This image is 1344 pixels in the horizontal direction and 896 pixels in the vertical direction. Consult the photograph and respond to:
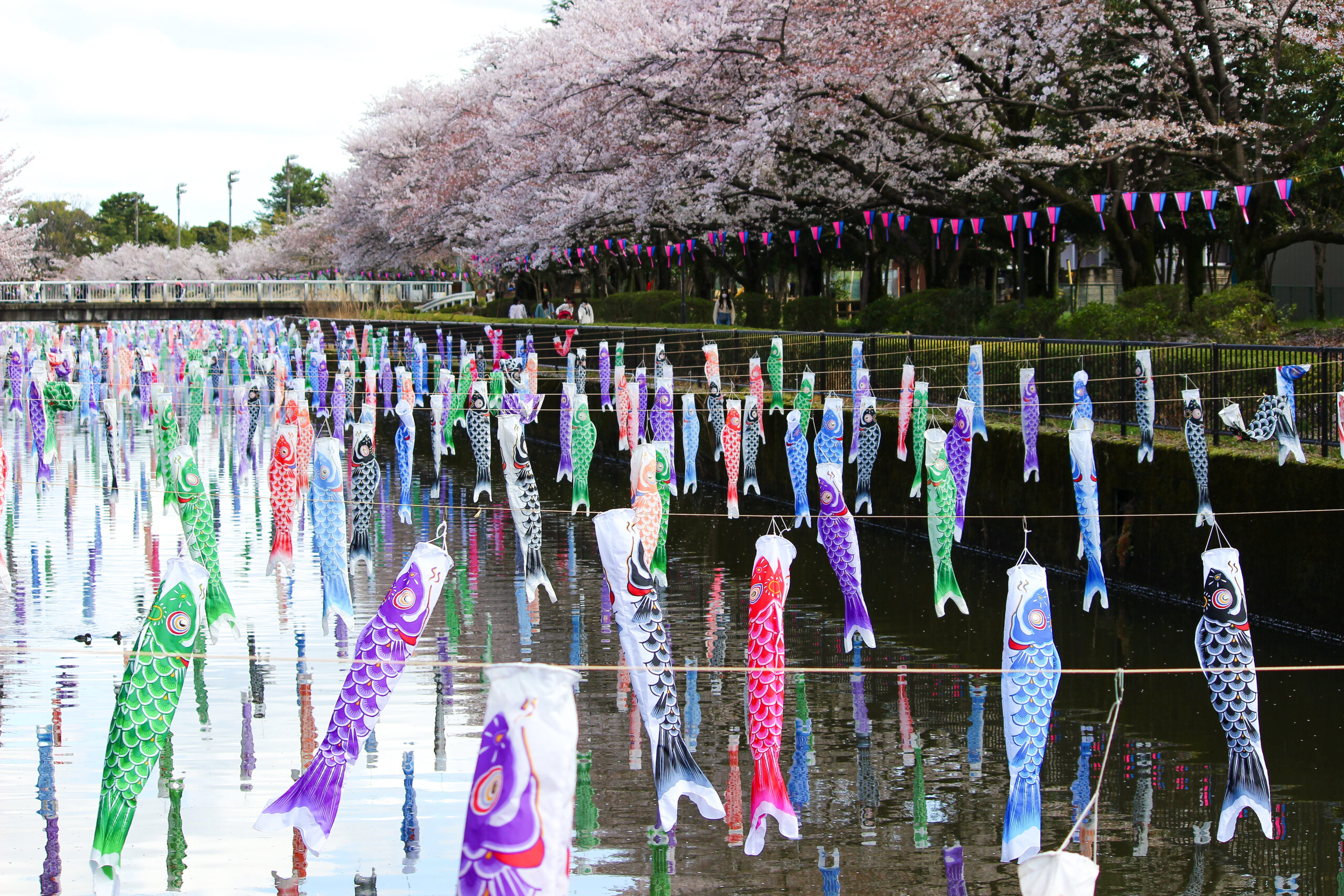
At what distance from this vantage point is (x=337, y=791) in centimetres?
797

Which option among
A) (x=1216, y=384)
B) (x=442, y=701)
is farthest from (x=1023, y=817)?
(x=1216, y=384)

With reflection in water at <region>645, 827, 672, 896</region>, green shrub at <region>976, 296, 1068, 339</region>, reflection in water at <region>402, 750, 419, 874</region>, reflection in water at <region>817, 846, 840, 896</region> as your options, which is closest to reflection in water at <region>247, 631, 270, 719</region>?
reflection in water at <region>402, 750, 419, 874</region>

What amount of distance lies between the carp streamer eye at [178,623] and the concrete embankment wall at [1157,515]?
28.2ft

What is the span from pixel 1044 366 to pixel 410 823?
12.2 meters

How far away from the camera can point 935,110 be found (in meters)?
28.9

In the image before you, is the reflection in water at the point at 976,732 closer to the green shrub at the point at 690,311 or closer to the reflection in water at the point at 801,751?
the reflection in water at the point at 801,751

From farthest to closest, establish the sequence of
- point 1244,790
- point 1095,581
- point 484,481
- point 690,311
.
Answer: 1. point 690,311
2. point 484,481
3. point 1095,581
4. point 1244,790

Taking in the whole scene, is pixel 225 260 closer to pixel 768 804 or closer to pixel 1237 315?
pixel 1237 315

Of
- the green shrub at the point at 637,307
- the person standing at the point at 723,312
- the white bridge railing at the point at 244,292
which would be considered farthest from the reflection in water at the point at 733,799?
the white bridge railing at the point at 244,292

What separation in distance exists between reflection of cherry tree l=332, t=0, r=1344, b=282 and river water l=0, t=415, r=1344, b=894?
9.89m

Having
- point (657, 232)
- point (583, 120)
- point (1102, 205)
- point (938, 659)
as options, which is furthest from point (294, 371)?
point (938, 659)

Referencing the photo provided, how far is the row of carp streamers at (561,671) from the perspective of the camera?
16.0ft

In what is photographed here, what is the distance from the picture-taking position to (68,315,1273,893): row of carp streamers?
4.89m

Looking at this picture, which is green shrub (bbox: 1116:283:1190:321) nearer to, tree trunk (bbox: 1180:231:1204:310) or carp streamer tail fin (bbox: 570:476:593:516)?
tree trunk (bbox: 1180:231:1204:310)
